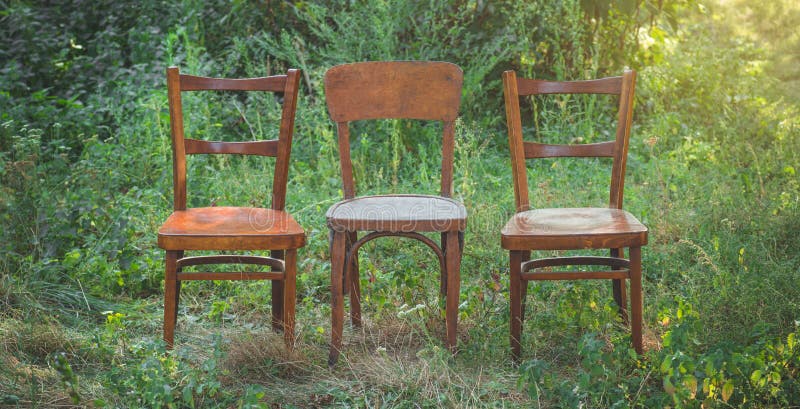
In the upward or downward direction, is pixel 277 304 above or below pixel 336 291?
below

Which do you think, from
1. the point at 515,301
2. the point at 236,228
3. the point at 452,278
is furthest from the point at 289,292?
the point at 515,301

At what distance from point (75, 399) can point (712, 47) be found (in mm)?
6211

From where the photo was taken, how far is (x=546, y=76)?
5.76 meters

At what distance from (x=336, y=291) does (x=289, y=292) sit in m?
0.16

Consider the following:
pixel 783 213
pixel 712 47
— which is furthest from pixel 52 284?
pixel 712 47

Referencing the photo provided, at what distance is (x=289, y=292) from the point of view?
289cm

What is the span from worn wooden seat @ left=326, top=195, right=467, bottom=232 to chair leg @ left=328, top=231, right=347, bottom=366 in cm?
6

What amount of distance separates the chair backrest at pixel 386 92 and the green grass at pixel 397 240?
1.93ft

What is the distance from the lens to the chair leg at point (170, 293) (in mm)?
2877

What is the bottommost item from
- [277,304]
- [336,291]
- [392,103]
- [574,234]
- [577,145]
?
[277,304]

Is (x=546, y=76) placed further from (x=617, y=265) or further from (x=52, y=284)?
(x=52, y=284)

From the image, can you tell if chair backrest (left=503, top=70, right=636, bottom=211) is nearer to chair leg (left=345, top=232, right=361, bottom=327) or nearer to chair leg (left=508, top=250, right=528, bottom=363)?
chair leg (left=508, top=250, right=528, bottom=363)

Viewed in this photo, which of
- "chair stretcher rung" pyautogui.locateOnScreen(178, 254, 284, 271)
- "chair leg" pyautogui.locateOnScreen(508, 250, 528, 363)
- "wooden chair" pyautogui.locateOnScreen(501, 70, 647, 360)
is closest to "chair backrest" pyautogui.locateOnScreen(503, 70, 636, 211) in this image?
"wooden chair" pyautogui.locateOnScreen(501, 70, 647, 360)

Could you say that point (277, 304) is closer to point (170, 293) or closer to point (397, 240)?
point (170, 293)
